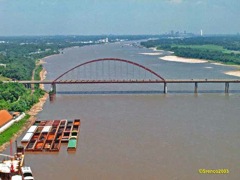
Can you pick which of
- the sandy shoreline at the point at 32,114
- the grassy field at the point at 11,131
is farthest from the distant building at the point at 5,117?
the sandy shoreline at the point at 32,114

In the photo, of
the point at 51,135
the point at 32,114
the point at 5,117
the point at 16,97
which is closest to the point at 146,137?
the point at 51,135

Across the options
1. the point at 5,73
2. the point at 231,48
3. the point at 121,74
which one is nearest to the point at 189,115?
the point at 121,74

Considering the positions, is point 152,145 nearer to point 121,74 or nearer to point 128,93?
point 128,93

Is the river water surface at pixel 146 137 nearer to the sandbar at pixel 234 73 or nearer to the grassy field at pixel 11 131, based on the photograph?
the grassy field at pixel 11 131

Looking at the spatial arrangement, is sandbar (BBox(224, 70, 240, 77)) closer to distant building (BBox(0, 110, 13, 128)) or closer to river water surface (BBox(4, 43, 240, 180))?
river water surface (BBox(4, 43, 240, 180))

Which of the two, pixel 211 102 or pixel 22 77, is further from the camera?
pixel 22 77
